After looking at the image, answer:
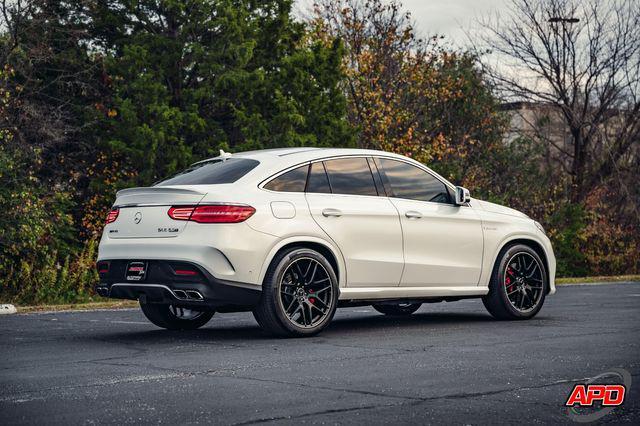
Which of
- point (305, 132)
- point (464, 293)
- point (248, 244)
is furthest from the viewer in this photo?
point (305, 132)

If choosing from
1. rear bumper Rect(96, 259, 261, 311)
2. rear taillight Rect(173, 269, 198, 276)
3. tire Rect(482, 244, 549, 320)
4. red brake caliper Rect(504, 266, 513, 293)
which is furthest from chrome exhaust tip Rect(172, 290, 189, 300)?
red brake caliper Rect(504, 266, 513, 293)

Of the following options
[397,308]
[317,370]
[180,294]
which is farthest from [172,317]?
[317,370]

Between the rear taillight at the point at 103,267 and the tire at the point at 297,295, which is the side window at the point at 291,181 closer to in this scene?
the tire at the point at 297,295

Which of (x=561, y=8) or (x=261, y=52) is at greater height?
(x=561, y=8)

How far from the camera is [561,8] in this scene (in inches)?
1284

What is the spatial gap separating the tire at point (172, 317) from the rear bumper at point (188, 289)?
1.17 m

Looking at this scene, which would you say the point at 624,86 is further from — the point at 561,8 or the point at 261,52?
the point at 261,52

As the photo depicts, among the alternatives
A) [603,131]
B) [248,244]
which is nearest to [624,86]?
[603,131]

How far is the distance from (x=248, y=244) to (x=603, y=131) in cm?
2607

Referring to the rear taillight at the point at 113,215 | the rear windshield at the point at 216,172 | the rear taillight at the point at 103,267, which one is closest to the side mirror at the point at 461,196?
the rear windshield at the point at 216,172

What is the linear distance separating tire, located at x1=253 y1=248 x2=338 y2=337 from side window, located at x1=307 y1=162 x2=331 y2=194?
2.21 feet

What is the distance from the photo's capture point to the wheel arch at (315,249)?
29.9 feet

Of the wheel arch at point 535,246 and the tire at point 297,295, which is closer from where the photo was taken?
the tire at point 297,295

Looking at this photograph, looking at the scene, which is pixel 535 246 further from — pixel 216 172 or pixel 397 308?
pixel 216 172
